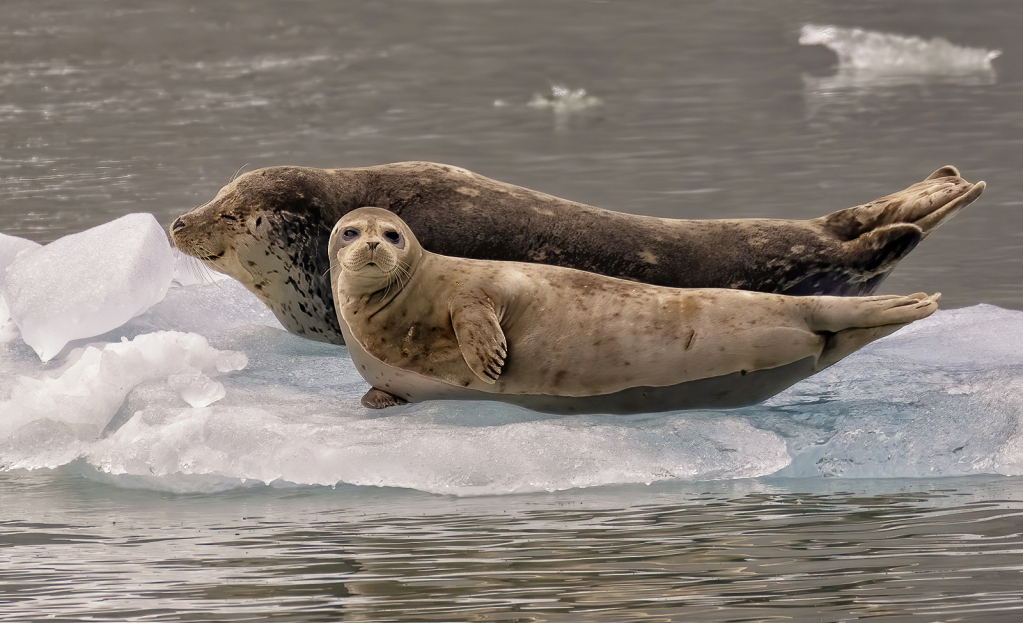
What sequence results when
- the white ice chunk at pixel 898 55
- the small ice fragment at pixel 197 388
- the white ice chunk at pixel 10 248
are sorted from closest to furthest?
the small ice fragment at pixel 197 388 < the white ice chunk at pixel 10 248 < the white ice chunk at pixel 898 55

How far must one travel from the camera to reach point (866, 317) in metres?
5.14

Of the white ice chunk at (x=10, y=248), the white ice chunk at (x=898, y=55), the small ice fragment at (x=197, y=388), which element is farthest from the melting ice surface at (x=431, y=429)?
the white ice chunk at (x=898, y=55)

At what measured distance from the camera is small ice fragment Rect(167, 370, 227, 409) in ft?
17.7

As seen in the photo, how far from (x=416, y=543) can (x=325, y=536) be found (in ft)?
0.97

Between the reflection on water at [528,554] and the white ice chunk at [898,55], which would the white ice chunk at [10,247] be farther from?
the white ice chunk at [898,55]

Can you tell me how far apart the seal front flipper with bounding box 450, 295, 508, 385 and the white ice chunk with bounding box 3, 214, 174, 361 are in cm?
203

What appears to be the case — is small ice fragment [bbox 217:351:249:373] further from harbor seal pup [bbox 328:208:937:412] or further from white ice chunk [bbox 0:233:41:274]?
white ice chunk [bbox 0:233:41:274]

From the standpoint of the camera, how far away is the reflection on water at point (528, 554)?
10.7ft

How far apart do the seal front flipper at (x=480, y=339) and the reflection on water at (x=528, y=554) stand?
0.68 m

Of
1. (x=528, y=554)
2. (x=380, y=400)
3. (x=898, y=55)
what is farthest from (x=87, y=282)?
(x=898, y=55)

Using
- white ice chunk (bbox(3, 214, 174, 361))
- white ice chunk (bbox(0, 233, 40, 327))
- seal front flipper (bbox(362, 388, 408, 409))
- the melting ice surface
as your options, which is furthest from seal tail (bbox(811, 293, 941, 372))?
white ice chunk (bbox(0, 233, 40, 327))

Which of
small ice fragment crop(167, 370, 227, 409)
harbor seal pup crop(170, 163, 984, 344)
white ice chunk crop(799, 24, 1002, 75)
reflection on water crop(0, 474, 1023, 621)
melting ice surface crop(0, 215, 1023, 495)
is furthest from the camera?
white ice chunk crop(799, 24, 1002, 75)

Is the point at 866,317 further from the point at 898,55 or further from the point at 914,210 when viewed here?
the point at 898,55

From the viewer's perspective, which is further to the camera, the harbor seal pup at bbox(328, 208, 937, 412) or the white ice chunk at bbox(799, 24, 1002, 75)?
the white ice chunk at bbox(799, 24, 1002, 75)
